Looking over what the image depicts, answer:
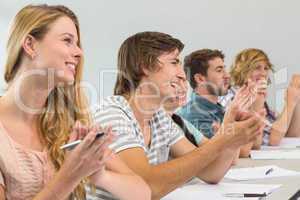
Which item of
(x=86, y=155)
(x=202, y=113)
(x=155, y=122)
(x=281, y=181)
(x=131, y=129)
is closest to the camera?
(x=86, y=155)

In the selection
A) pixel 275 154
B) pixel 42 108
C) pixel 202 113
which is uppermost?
pixel 42 108

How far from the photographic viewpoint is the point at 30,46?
4.01 feet

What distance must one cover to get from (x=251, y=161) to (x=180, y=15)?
6.27 feet

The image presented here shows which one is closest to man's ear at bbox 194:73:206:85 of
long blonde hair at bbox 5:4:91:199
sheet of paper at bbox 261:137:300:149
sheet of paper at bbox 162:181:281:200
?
sheet of paper at bbox 261:137:300:149

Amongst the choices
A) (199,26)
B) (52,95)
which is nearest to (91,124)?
(52,95)

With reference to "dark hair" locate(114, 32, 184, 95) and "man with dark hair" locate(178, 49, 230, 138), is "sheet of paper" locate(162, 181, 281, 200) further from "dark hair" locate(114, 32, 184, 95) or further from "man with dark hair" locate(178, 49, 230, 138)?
"man with dark hair" locate(178, 49, 230, 138)

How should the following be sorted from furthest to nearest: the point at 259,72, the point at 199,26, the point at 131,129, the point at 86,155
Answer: the point at 199,26 < the point at 259,72 < the point at 131,129 < the point at 86,155

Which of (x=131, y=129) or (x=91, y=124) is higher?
(x=91, y=124)

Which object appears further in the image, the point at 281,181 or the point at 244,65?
the point at 244,65

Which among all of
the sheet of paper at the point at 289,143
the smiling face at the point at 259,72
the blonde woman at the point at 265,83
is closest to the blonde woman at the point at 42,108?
the sheet of paper at the point at 289,143

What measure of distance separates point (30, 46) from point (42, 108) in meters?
0.17

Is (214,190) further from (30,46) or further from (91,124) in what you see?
(30,46)

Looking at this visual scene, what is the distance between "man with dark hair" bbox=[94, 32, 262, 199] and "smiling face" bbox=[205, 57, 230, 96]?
0.90 m

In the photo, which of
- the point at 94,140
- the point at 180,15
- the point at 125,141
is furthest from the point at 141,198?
the point at 180,15
